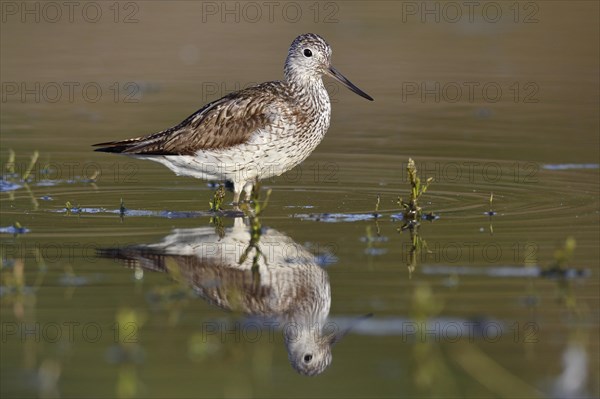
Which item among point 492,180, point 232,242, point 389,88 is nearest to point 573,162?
point 492,180

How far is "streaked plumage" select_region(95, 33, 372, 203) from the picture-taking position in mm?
10422

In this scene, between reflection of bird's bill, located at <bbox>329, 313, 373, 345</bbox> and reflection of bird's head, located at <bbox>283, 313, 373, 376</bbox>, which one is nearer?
reflection of bird's head, located at <bbox>283, 313, 373, 376</bbox>

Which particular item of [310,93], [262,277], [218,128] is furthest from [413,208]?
[262,277]

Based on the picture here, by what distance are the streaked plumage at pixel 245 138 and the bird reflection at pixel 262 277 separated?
1.34 m

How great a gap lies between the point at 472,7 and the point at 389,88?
9.68 meters

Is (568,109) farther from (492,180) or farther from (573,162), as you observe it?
(492,180)

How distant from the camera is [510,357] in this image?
6137mm

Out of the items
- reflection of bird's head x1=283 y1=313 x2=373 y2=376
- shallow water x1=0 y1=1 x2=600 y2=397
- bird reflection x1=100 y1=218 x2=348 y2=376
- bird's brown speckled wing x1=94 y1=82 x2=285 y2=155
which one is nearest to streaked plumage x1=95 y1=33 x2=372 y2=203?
bird's brown speckled wing x1=94 y1=82 x2=285 y2=155

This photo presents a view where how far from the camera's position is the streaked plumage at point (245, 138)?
10422mm

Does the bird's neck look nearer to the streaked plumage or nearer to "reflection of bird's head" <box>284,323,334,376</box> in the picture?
the streaked plumage

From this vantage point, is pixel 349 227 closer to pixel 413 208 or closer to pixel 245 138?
pixel 413 208

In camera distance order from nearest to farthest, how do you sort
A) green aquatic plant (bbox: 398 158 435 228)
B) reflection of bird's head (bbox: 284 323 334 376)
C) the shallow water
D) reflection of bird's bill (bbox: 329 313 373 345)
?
the shallow water, reflection of bird's head (bbox: 284 323 334 376), reflection of bird's bill (bbox: 329 313 373 345), green aquatic plant (bbox: 398 158 435 228)

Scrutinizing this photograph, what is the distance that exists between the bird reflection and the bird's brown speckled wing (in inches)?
57.0

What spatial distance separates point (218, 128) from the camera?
1059 cm
